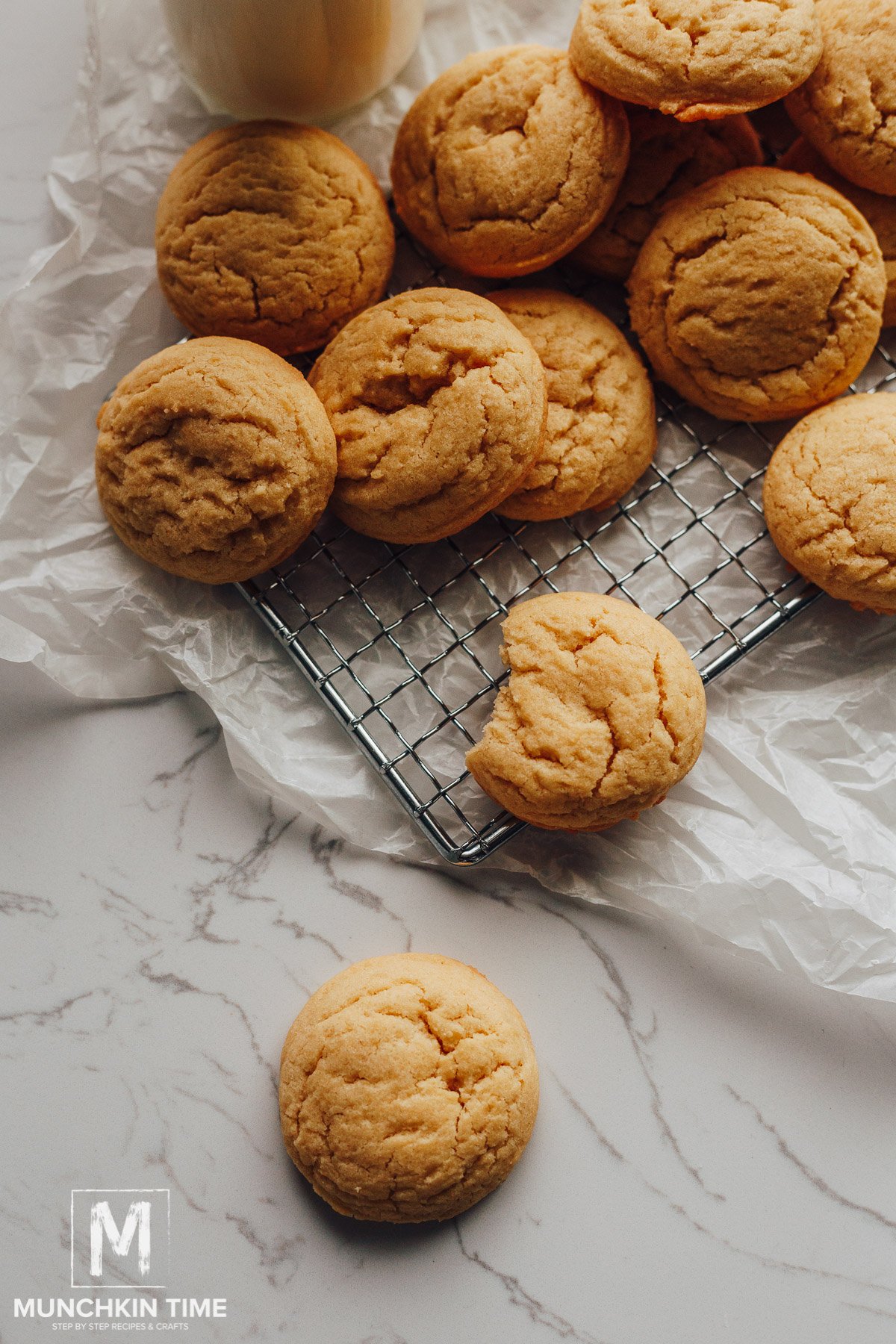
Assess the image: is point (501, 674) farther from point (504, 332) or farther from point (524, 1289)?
point (524, 1289)

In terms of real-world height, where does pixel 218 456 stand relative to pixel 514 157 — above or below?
below

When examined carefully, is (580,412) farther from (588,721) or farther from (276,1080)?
(276,1080)

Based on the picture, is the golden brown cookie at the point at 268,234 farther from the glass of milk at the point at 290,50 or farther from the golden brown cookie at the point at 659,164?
the golden brown cookie at the point at 659,164

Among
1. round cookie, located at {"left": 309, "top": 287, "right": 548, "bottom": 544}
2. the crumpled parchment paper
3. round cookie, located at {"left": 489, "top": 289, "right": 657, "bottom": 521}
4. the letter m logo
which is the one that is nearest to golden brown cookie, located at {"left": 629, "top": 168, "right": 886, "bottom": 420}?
round cookie, located at {"left": 489, "top": 289, "right": 657, "bottom": 521}

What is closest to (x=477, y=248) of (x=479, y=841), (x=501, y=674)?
(x=501, y=674)

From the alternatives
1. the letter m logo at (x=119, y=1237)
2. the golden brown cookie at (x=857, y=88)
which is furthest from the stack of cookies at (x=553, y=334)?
the letter m logo at (x=119, y=1237)

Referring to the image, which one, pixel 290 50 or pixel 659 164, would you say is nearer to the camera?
pixel 290 50

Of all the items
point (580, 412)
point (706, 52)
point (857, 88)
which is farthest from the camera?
point (580, 412)

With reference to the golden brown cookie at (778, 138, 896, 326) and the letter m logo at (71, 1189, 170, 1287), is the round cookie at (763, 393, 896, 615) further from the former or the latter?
the letter m logo at (71, 1189, 170, 1287)

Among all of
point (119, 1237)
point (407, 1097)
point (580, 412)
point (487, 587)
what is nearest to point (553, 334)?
point (580, 412)
